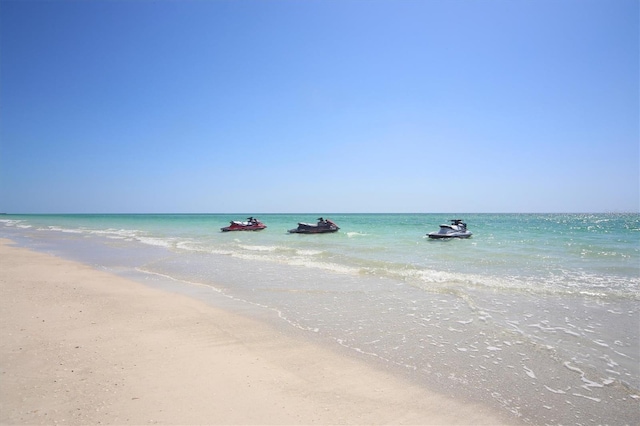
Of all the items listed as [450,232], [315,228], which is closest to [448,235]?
[450,232]

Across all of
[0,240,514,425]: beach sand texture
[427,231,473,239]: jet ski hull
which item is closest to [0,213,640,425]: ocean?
[0,240,514,425]: beach sand texture

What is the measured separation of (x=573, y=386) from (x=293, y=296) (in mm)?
6820

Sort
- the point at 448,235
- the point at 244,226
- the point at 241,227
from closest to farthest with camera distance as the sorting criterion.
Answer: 1. the point at 448,235
2. the point at 241,227
3. the point at 244,226

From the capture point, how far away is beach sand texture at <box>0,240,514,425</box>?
3887 mm

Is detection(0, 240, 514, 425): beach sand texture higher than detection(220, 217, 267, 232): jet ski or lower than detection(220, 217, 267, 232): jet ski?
lower

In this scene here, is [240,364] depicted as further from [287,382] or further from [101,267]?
[101,267]

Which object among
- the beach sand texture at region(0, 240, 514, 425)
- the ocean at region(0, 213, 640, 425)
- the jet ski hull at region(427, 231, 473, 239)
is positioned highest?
the jet ski hull at region(427, 231, 473, 239)

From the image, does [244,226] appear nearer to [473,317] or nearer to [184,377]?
[473,317]

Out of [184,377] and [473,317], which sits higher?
[184,377]

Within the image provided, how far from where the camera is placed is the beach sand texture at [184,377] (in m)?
3.89

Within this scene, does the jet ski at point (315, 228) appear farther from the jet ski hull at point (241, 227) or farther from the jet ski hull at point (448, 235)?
the jet ski hull at point (448, 235)

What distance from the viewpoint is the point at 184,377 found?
185 inches

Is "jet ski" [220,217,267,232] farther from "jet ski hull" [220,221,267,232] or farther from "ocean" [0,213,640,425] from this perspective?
"ocean" [0,213,640,425]

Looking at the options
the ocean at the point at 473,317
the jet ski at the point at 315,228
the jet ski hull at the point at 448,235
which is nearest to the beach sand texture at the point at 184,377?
the ocean at the point at 473,317
